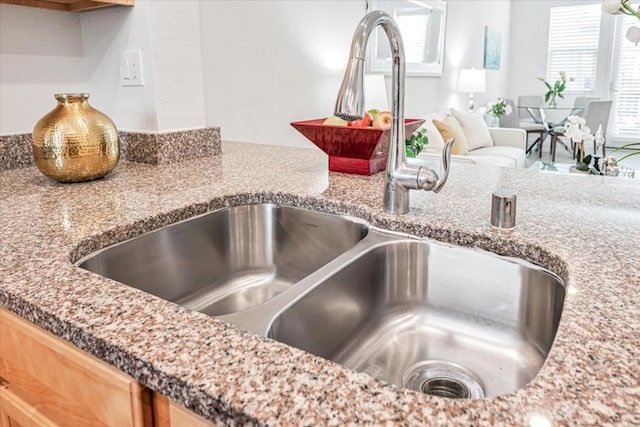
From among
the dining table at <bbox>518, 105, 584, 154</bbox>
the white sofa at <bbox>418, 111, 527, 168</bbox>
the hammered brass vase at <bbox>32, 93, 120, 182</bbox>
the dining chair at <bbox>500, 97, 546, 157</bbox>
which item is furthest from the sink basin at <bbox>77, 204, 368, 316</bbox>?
the dining chair at <bbox>500, 97, 546, 157</bbox>

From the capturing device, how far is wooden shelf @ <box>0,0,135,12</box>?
4.53 ft

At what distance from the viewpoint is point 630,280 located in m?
0.68

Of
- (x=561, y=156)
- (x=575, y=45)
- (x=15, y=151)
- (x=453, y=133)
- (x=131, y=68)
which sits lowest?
(x=561, y=156)

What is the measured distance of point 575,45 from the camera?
7500 millimetres

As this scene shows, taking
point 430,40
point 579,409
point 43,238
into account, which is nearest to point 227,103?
point 43,238

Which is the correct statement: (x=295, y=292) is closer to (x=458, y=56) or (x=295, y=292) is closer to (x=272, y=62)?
(x=272, y=62)

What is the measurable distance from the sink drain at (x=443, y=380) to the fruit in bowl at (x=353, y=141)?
599 millimetres

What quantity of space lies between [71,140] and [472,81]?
5.12m

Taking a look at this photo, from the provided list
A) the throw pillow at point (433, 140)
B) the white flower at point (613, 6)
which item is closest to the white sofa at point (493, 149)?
the throw pillow at point (433, 140)

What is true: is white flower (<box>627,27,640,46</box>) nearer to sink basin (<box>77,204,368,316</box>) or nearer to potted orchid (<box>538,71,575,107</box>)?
sink basin (<box>77,204,368,316</box>)

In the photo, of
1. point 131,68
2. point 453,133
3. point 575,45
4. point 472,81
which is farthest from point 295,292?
point 575,45

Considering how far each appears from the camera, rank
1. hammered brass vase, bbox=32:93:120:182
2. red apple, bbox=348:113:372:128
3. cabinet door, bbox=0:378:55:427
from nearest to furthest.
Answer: cabinet door, bbox=0:378:55:427 → hammered brass vase, bbox=32:93:120:182 → red apple, bbox=348:113:372:128

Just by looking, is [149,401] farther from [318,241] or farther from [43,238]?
[318,241]

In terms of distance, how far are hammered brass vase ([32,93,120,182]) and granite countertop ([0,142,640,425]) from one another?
1.7 inches
